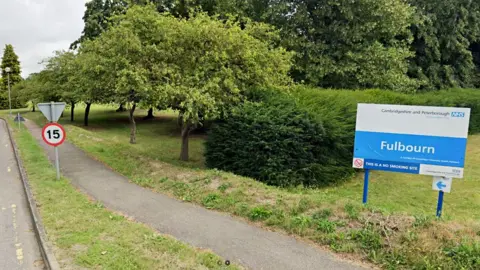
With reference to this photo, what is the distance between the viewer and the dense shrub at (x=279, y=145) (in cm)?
1000

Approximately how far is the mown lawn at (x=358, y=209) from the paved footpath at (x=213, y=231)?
1.05 ft

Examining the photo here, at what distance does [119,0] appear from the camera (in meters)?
24.8

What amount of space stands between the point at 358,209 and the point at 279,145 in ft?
14.1

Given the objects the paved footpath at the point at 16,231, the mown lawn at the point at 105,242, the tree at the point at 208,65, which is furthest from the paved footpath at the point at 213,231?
the tree at the point at 208,65

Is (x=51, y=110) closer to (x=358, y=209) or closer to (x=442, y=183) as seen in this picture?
(x=358, y=209)

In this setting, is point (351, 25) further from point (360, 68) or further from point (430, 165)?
point (430, 165)

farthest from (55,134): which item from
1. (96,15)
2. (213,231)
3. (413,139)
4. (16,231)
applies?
(96,15)

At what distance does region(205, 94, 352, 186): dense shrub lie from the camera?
10.0 meters

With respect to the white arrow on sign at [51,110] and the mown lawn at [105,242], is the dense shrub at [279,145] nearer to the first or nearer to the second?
the mown lawn at [105,242]

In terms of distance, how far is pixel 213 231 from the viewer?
19.4 ft

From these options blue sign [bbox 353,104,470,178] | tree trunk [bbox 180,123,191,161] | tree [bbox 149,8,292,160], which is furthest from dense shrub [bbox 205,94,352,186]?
blue sign [bbox 353,104,470,178]

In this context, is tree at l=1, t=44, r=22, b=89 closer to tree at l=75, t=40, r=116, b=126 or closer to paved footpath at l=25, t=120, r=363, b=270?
tree at l=75, t=40, r=116, b=126

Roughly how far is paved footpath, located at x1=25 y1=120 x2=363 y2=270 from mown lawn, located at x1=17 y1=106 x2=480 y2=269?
12.6 inches

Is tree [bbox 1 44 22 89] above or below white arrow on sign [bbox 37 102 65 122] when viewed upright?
above
